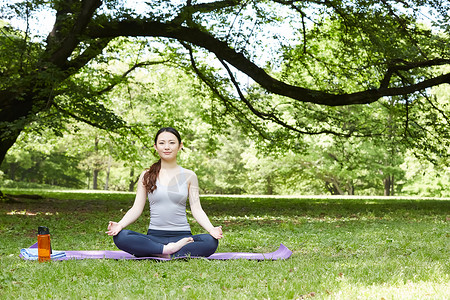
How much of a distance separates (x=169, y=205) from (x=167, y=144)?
741 millimetres

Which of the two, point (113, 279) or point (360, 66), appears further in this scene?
point (360, 66)

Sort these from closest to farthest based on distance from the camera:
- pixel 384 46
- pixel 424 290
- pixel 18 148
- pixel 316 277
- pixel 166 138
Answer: pixel 424 290, pixel 316 277, pixel 166 138, pixel 384 46, pixel 18 148

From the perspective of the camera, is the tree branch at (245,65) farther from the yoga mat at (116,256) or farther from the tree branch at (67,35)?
the yoga mat at (116,256)

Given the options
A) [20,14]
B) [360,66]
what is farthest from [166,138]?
[360,66]

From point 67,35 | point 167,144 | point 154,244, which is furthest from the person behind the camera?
point 67,35

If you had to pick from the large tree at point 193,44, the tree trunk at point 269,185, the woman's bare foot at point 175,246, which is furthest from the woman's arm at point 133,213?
the tree trunk at point 269,185

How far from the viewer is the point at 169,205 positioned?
19.0ft

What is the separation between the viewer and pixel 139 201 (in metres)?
5.86

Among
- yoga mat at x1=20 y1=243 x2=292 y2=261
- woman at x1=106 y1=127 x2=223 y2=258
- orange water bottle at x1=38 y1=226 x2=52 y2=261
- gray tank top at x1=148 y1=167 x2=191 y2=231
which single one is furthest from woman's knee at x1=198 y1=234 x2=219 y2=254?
orange water bottle at x1=38 y1=226 x2=52 y2=261

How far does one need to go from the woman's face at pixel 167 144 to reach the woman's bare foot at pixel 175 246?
3.30 feet

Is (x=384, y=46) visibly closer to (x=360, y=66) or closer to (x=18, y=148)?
(x=360, y=66)

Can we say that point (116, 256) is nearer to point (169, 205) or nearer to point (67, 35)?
point (169, 205)

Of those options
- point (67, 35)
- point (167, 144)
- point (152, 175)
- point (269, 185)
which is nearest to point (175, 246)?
point (152, 175)

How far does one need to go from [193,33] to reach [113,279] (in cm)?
982
